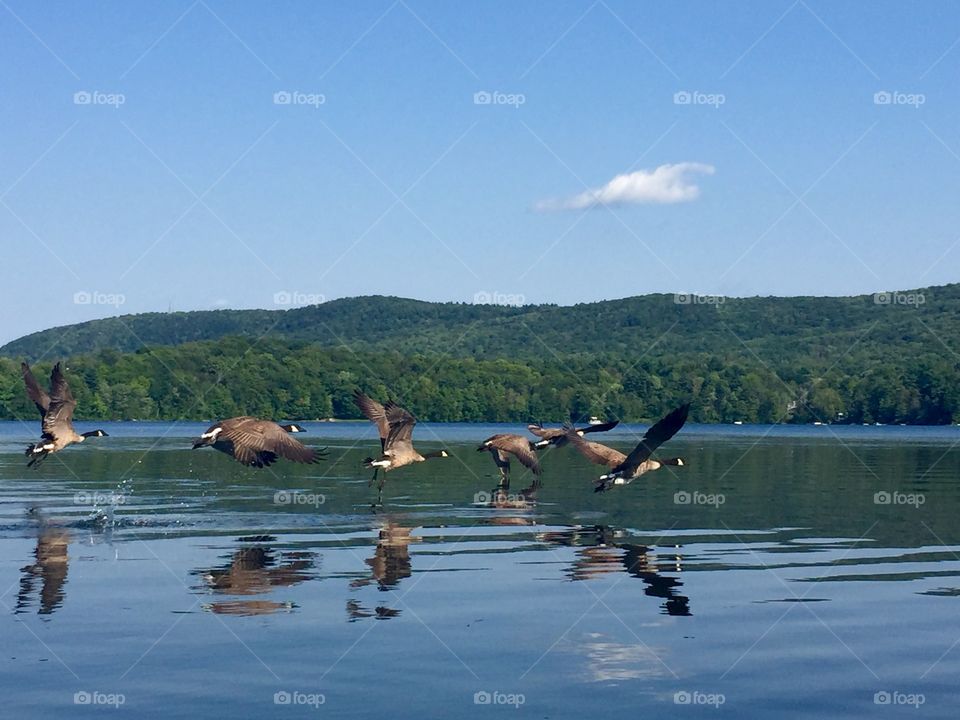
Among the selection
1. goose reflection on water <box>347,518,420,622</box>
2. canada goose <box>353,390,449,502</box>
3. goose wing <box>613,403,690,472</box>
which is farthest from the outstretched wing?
goose wing <box>613,403,690,472</box>

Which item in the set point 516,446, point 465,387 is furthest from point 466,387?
point 516,446

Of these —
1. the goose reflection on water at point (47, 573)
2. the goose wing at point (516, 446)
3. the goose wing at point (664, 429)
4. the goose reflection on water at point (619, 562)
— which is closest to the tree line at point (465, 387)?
the goose wing at point (516, 446)

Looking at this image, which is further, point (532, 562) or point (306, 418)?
point (306, 418)

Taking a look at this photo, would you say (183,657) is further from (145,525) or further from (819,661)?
(145,525)

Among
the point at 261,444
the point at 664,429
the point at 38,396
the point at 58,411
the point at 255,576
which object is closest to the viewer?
the point at 255,576

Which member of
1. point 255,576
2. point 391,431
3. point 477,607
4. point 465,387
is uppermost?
point 465,387

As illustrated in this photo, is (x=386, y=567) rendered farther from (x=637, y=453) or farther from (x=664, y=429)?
(x=637, y=453)

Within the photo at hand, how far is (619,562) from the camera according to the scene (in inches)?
952

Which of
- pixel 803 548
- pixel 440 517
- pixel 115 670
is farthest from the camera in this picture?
pixel 440 517

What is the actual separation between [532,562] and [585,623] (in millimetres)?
5975

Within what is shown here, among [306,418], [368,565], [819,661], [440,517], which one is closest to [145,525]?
[440,517]

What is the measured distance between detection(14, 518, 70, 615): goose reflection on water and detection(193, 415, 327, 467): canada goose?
3746 millimetres

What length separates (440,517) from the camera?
107 feet

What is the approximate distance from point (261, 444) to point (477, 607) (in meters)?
11.7
